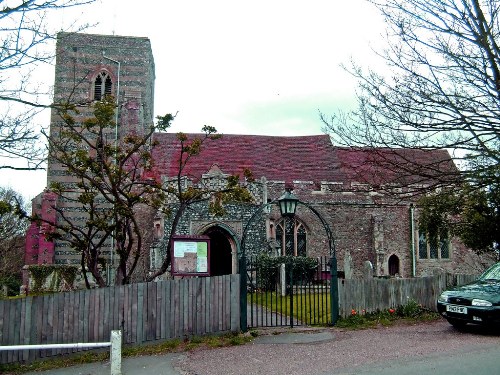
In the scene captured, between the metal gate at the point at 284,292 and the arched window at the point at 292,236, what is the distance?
159 inches

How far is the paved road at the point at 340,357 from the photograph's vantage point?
745 centimetres

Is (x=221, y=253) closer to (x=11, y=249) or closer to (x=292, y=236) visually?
(x=292, y=236)

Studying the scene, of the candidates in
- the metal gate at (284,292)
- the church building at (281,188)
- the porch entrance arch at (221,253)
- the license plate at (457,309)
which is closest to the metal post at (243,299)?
the metal gate at (284,292)

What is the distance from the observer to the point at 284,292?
17375 millimetres

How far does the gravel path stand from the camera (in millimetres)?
7715

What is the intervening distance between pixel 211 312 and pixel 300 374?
294 cm

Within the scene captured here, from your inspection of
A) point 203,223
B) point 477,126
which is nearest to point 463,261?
point 203,223

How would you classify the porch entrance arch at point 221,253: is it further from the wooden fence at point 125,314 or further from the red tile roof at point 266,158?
the wooden fence at point 125,314

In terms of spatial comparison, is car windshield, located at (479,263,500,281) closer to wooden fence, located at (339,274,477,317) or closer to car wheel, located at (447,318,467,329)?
car wheel, located at (447,318,467,329)

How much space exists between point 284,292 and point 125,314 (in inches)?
351

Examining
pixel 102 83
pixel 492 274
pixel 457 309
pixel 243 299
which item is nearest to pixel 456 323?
pixel 457 309

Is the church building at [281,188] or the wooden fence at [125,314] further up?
the church building at [281,188]

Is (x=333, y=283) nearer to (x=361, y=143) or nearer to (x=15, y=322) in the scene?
(x=361, y=143)

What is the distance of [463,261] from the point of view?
26234mm
